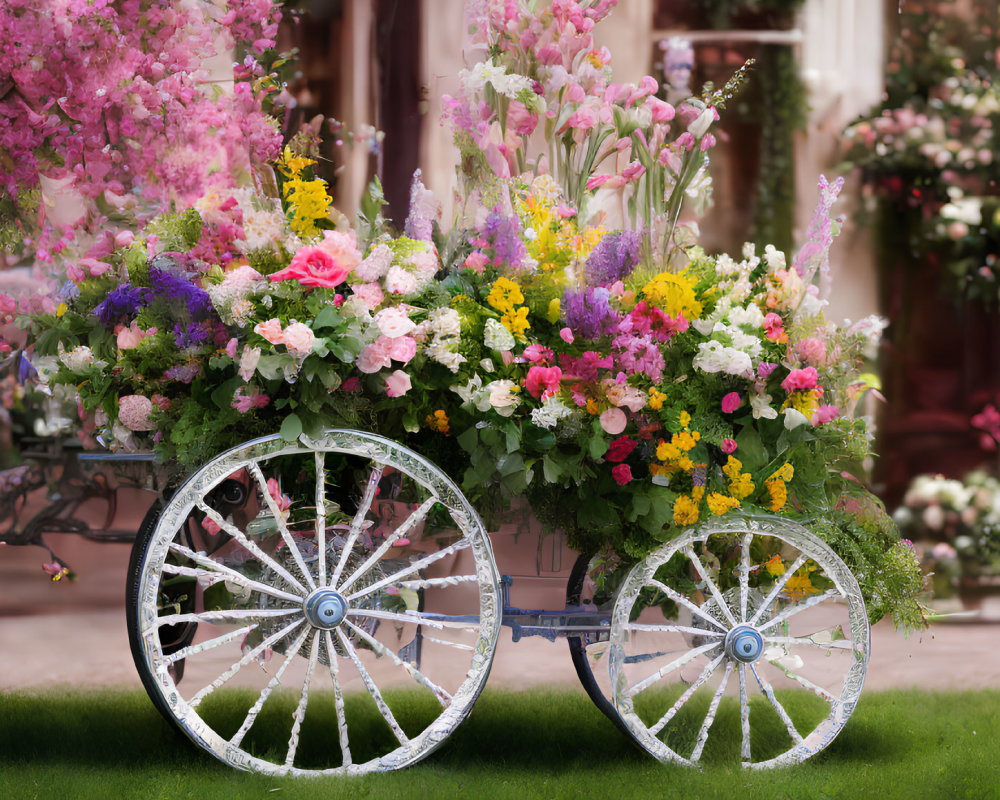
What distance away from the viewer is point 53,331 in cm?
228

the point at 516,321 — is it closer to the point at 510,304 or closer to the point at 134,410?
the point at 510,304

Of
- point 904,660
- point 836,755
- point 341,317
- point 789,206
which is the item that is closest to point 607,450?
point 341,317

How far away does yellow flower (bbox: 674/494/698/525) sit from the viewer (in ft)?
7.14

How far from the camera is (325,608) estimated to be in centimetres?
209

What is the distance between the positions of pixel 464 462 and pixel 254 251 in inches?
26.7

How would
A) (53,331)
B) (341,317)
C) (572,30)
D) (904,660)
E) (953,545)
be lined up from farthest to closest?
(953,545) → (904,660) → (572,30) → (53,331) → (341,317)

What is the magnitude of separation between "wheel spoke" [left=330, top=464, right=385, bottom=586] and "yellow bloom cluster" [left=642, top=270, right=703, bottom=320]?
708 millimetres

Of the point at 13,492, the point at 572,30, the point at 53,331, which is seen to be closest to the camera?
the point at 53,331

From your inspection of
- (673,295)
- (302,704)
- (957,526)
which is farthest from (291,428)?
(957,526)

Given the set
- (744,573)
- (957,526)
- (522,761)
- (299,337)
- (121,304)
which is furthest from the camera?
(957,526)

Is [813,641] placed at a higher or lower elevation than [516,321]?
lower

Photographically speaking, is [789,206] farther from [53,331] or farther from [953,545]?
[53,331]

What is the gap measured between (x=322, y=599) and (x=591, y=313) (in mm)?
846

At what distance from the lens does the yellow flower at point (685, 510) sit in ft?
7.14
